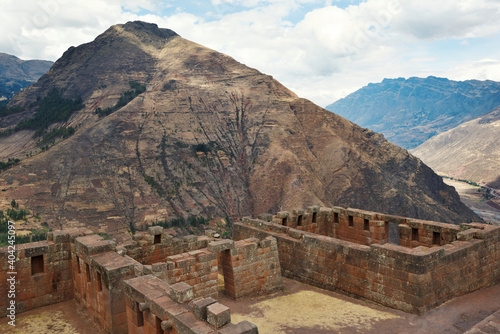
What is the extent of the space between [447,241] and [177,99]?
72277 millimetres

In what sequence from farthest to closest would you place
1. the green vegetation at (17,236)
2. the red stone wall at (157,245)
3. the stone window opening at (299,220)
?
1. the green vegetation at (17,236)
2. the stone window opening at (299,220)
3. the red stone wall at (157,245)

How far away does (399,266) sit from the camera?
46.5 feet

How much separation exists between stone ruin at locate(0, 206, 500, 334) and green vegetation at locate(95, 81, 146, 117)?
74.0 metres

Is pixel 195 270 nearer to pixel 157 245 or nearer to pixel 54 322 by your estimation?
pixel 157 245

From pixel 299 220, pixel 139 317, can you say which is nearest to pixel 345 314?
pixel 139 317

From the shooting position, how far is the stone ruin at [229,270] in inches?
440

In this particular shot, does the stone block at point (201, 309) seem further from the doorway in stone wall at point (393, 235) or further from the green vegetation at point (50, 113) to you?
the green vegetation at point (50, 113)

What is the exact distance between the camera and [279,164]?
2776 inches

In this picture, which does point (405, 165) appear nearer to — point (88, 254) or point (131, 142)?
point (131, 142)

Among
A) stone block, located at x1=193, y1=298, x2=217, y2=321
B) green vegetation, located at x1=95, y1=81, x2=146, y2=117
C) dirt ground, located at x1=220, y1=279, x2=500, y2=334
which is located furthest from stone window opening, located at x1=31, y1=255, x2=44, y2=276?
green vegetation, located at x1=95, y1=81, x2=146, y2=117

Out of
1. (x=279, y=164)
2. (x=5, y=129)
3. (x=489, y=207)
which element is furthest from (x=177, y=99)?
(x=489, y=207)

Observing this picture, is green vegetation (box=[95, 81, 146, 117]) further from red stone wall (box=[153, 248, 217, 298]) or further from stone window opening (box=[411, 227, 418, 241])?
stone window opening (box=[411, 227, 418, 241])

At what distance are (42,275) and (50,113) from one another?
292 ft

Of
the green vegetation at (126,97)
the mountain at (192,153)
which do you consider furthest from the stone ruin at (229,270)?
the green vegetation at (126,97)
